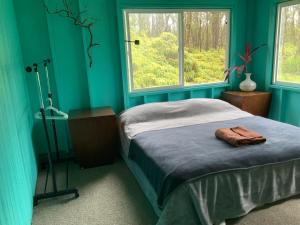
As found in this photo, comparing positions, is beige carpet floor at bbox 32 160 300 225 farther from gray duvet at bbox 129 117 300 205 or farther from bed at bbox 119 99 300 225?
gray duvet at bbox 129 117 300 205

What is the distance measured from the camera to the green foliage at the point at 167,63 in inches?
138

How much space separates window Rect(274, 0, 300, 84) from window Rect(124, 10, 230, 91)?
74cm

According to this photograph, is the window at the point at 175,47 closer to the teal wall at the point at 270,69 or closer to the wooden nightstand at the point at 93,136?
the teal wall at the point at 270,69

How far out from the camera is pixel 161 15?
11.4ft

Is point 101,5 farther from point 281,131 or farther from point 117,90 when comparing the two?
point 281,131

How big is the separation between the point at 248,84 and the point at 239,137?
6.01ft

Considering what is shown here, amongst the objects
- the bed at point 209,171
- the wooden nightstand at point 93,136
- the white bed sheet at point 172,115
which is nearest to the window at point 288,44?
the white bed sheet at point 172,115

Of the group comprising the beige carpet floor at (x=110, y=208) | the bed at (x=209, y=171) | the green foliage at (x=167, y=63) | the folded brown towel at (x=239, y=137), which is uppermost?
the green foliage at (x=167, y=63)

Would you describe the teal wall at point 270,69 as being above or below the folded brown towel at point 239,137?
above

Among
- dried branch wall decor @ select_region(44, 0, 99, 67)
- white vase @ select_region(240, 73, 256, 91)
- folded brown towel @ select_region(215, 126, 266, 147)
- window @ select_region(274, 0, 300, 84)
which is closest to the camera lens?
folded brown towel @ select_region(215, 126, 266, 147)

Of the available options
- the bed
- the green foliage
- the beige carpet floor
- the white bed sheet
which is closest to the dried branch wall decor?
the green foliage

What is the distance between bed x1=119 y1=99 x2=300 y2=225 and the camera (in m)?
1.78

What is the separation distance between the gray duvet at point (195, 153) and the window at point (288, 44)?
49.5 inches

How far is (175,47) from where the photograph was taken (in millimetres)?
3654
